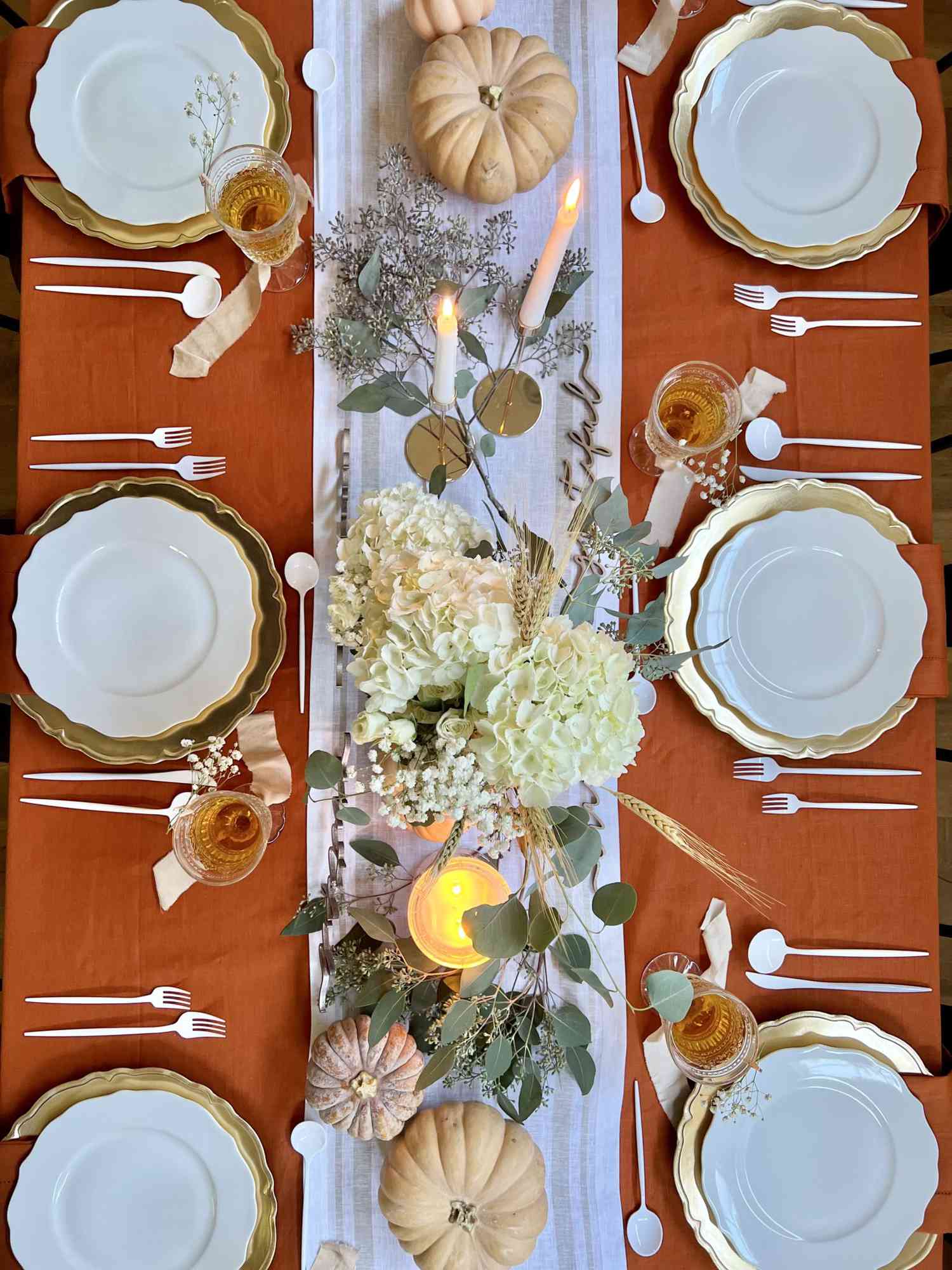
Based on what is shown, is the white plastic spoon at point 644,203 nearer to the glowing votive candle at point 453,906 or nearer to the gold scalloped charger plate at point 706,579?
the gold scalloped charger plate at point 706,579

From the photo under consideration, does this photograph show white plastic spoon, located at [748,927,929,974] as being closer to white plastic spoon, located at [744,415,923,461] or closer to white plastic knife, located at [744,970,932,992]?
white plastic knife, located at [744,970,932,992]

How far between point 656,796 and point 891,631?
49 cm

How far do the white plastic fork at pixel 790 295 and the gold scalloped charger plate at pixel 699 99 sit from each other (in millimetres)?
48

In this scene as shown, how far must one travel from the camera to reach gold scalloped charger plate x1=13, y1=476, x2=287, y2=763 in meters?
1.44

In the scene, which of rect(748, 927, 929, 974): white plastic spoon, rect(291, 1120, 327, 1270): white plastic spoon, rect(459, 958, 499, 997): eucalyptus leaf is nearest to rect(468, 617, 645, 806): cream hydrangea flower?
rect(459, 958, 499, 997): eucalyptus leaf

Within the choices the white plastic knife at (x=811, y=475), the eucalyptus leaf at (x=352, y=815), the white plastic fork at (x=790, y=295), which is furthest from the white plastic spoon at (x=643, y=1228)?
the white plastic fork at (x=790, y=295)

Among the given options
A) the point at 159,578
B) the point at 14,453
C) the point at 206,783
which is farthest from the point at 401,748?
the point at 14,453

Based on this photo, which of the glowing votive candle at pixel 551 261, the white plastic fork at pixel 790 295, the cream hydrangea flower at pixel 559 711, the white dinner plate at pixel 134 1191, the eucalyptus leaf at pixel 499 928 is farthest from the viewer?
the white plastic fork at pixel 790 295

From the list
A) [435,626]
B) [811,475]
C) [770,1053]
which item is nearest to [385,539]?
[435,626]

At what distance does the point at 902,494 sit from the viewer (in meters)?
1.61

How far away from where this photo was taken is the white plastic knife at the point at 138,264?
1.53 metres

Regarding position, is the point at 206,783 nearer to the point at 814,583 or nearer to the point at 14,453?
the point at 814,583

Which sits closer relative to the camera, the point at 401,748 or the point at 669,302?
the point at 401,748

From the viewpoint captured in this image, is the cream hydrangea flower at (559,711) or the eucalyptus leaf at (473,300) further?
the eucalyptus leaf at (473,300)
